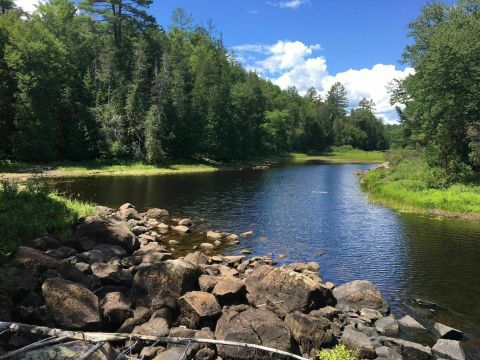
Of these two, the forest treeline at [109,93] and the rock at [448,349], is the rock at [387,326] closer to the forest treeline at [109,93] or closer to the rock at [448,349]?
the rock at [448,349]

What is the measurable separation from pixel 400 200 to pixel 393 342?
32783 mm

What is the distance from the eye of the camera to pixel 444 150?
45188 millimetres

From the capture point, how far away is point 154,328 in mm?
14000

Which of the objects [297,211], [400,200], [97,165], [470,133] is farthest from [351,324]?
[97,165]

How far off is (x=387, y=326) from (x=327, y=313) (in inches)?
88.6

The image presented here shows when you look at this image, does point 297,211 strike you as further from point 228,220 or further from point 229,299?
point 229,299

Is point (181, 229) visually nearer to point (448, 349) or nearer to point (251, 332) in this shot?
point (251, 332)

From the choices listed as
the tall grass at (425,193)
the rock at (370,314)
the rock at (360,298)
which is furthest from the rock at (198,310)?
the tall grass at (425,193)

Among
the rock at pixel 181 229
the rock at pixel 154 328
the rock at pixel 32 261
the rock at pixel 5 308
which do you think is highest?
the rock at pixel 32 261

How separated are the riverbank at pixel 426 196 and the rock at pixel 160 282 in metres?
30.6

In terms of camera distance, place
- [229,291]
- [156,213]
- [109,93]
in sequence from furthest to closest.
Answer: [109,93] → [156,213] → [229,291]

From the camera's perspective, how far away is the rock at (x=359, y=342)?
13.7 m

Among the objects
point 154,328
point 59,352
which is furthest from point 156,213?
point 59,352

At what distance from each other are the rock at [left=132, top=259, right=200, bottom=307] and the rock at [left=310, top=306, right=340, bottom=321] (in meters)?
4.90
